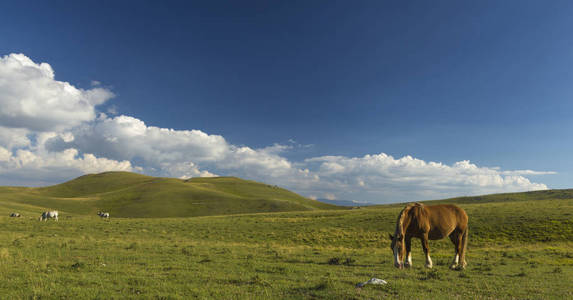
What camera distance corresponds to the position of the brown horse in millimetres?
13375

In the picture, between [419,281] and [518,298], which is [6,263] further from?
[518,298]

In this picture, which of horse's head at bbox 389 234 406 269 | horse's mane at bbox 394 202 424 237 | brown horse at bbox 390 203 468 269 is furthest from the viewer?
brown horse at bbox 390 203 468 269

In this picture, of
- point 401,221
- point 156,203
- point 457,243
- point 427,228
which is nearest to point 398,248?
point 401,221

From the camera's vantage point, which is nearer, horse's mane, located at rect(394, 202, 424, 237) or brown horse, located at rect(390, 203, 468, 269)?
horse's mane, located at rect(394, 202, 424, 237)

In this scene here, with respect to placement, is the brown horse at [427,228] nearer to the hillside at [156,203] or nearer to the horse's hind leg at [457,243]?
the horse's hind leg at [457,243]

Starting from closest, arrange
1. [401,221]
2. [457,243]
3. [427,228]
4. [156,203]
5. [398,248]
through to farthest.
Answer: [398,248]
[401,221]
[427,228]
[457,243]
[156,203]

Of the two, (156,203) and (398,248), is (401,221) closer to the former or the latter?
(398,248)

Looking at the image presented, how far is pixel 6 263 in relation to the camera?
1434cm

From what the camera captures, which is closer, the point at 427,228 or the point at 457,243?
the point at 427,228

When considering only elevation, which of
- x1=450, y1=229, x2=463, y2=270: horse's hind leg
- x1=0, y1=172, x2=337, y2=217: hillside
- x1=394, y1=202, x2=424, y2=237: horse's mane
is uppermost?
x1=394, y1=202, x2=424, y2=237: horse's mane

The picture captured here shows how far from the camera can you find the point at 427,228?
14.2 meters

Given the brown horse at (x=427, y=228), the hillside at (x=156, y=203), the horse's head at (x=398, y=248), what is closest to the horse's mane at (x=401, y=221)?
the brown horse at (x=427, y=228)

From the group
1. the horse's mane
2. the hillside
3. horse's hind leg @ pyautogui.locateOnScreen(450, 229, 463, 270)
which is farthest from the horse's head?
the hillside

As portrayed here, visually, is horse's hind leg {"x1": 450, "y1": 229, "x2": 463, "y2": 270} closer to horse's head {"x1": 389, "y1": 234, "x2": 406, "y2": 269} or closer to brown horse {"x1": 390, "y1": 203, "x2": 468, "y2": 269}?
brown horse {"x1": 390, "y1": 203, "x2": 468, "y2": 269}
